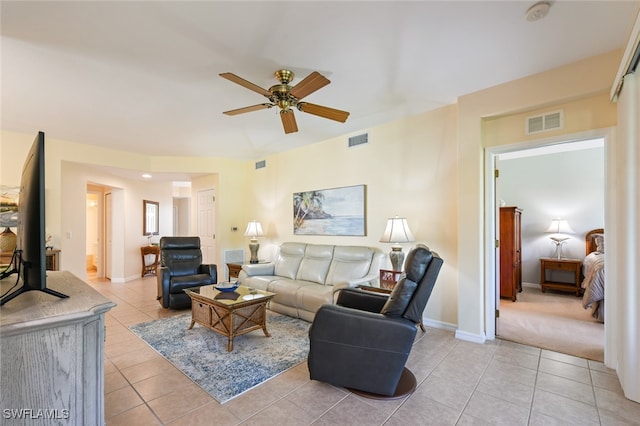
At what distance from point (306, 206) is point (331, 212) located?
0.56 metres

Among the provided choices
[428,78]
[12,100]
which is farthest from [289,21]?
[12,100]

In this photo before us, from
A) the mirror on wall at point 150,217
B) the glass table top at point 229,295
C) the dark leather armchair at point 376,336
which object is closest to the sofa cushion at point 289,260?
the glass table top at point 229,295

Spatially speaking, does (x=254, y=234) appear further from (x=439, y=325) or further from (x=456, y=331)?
(x=456, y=331)

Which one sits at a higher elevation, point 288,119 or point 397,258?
point 288,119

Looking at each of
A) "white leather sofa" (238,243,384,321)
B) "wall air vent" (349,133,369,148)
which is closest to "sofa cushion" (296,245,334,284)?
"white leather sofa" (238,243,384,321)

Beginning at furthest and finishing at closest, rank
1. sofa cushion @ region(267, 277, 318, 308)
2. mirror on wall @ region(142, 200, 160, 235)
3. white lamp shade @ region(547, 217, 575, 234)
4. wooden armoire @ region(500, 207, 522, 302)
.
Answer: mirror on wall @ region(142, 200, 160, 235) → white lamp shade @ region(547, 217, 575, 234) → wooden armoire @ region(500, 207, 522, 302) → sofa cushion @ region(267, 277, 318, 308)

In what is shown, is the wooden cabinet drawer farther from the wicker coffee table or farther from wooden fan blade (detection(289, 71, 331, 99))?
wooden fan blade (detection(289, 71, 331, 99))

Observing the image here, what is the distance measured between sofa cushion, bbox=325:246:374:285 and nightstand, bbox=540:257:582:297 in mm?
3728

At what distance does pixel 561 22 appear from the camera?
6.85ft

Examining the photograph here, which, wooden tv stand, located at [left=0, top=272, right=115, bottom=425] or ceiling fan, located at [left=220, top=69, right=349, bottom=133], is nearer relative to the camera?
wooden tv stand, located at [left=0, top=272, right=115, bottom=425]

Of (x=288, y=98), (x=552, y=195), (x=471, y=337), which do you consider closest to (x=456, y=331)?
(x=471, y=337)

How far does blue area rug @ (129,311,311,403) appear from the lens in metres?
2.35

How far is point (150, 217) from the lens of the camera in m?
7.37

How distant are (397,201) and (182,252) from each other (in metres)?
3.56
